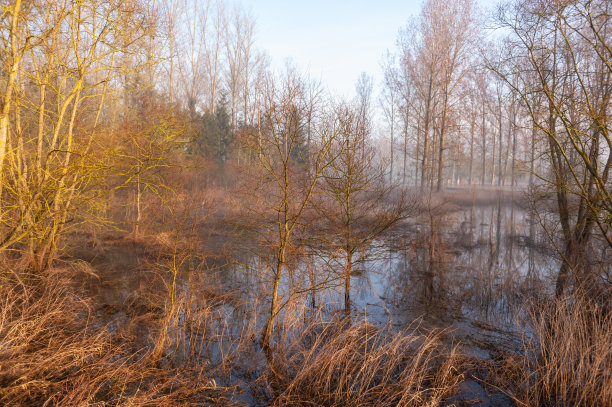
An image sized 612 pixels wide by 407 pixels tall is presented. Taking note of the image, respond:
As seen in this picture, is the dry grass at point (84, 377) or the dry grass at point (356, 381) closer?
the dry grass at point (84, 377)

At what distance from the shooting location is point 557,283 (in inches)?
342

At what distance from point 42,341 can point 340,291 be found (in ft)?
17.2

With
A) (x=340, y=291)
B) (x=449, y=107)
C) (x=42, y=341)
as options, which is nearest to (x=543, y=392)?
(x=340, y=291)

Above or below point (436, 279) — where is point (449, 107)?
above

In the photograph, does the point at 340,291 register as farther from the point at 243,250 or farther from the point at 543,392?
the point at 243,250

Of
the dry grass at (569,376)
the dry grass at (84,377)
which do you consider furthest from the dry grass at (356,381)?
the dry grass at (84,377)

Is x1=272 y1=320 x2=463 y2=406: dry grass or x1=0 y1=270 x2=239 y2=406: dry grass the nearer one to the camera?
x1=0 y1=270 x2=239 y2=406: dry grass

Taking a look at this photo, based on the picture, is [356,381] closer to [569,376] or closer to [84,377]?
[569,376]

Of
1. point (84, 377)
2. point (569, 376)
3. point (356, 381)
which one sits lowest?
point (356, 381)

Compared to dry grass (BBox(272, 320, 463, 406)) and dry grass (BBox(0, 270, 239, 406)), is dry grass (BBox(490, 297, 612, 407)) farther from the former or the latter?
dry grass (BBox(0, 270, 239, 406))

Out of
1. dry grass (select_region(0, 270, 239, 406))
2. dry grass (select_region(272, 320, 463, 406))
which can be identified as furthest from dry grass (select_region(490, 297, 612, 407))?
dry grass (select_region(0, 270, 239, 406))

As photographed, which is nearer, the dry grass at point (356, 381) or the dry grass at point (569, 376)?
the dry grass at point (569, 376)

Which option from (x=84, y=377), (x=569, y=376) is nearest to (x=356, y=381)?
(x=569, y=376)

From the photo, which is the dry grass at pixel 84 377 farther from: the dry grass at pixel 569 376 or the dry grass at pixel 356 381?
the dry grass at pixel 569 376
